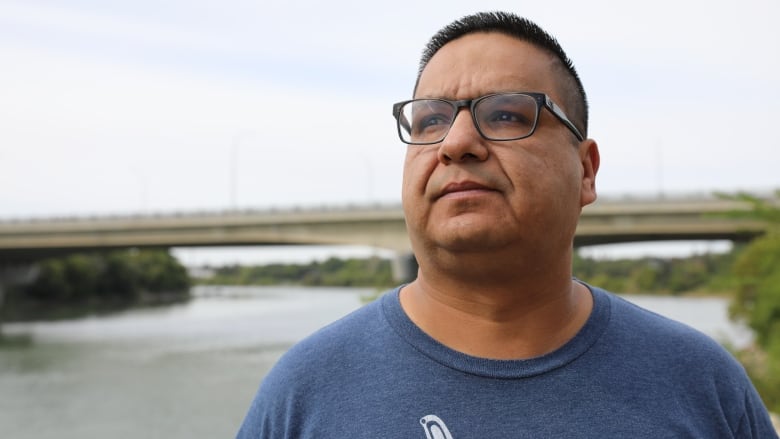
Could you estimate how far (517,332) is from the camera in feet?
5.10

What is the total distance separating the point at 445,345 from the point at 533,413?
0.78 feet

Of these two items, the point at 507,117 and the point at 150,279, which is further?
the point at 150,279

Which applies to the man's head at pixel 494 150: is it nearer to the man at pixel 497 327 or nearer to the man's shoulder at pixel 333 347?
the man at pixel 497 327

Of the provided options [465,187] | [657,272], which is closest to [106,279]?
[657,272]

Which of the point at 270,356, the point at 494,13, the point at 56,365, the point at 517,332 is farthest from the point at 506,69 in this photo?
the point at 56,365

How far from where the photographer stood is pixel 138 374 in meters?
20.4

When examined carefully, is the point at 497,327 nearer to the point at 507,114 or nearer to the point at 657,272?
the point at 507,114

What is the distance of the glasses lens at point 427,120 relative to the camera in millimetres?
1562

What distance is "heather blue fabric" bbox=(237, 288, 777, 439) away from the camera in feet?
4.66

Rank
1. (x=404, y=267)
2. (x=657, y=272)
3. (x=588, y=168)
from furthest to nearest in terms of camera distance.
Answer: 1. (x=657, y=272)
2. (x=404, y=267)
3. (x=588, y=168)

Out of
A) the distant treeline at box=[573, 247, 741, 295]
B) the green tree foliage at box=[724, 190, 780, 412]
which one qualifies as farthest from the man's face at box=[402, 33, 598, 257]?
the distant treeline at box=[573, 247, 741, 295]

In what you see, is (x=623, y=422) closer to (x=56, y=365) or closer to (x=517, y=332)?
(x=517, y=332)

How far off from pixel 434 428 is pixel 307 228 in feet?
94.9

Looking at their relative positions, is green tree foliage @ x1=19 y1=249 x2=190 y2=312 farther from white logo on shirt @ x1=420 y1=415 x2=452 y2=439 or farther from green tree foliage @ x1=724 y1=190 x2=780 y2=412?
white logo on shirt @ x1=420 y1=415 x2=452 y2=439
